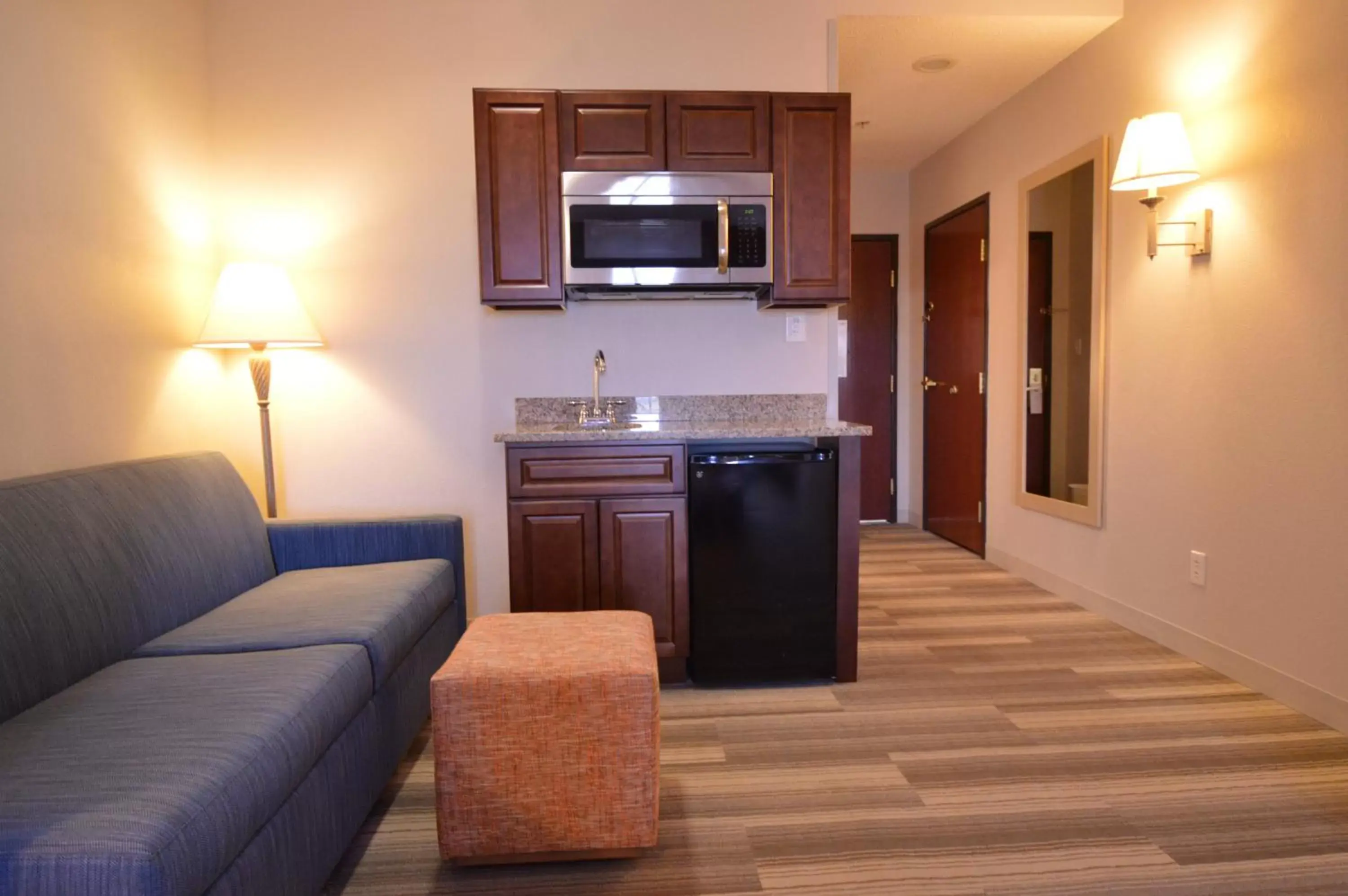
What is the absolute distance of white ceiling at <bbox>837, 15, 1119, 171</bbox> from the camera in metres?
3.20

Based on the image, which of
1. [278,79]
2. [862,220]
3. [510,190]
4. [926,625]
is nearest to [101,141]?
[278,79]

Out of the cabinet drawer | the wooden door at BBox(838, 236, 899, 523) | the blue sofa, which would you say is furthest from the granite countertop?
the wooden door at BBox(838, 236, 899, 523)

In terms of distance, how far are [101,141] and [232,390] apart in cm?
103

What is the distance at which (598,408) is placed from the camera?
3096 millimetres

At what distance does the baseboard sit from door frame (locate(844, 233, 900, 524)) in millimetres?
1667

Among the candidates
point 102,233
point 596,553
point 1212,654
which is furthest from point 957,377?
point 102,233

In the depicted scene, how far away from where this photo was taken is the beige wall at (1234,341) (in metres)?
2.28

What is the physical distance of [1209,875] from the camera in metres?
1.60

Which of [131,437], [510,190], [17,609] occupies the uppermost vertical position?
[510,190]

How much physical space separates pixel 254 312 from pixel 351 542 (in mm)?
897

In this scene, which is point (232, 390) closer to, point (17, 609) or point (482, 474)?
point (482, 474)

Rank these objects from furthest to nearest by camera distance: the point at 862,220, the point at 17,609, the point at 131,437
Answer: the point at 862,220 < the point at 131,437 < the point at 17,609

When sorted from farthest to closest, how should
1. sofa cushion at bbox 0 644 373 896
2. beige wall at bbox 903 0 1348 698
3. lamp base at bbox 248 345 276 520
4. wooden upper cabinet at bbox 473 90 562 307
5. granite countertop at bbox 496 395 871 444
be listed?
granite countertop at bbox 496 395 871 444
lamp base at bbox 248 345 276 520
wooden upper cabinet at bbox 473 90 562 307
beige wall at bbox 903 0 1348 698
sofa cushion at bbox 0 644 373 896

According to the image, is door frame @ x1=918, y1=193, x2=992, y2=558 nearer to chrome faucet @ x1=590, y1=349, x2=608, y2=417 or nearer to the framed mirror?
the framed mirror
